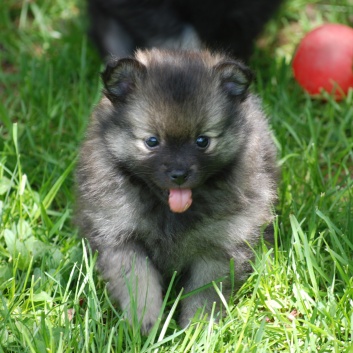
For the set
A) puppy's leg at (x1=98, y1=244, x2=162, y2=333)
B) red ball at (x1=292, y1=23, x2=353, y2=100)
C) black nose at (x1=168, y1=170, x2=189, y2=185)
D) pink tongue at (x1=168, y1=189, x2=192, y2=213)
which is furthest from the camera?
red ball at (x1=292, y1=23, x2=353, y2=100)

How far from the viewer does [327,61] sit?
4375mm

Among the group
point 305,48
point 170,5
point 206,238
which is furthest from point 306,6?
point 206,238

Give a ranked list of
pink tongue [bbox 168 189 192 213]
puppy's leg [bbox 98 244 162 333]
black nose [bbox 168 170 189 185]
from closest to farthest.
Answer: black nose [bbox 168 170 189 185]
pink tongue [bbox 168 189 192 213]
puppy's leg [bbox 98 244 162 333]

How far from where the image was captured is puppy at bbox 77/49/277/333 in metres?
2.68

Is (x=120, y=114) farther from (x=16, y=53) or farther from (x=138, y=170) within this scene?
(x=16, y=53)

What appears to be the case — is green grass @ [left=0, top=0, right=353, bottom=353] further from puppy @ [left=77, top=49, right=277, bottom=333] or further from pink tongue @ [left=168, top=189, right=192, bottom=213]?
pink tongue @ [left=168, top=189, right=192, bottom=213]

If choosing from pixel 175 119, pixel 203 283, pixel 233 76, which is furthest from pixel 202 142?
pixel 203 283

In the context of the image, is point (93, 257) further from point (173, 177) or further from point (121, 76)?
point (121, 76)

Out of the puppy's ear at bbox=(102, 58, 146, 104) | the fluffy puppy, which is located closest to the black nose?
the puppy's ear at bbox=(102, 58, 146, 104)

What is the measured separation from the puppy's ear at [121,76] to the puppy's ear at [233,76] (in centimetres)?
29

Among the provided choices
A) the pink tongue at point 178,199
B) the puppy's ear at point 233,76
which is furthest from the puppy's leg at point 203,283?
the puppy's ear at point 233,76

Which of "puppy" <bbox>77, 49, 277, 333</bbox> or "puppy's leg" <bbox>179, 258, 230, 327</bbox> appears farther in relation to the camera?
"puppy's leg" <bbox>179, 258, 230, 327</bbox>

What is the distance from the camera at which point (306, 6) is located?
17.9 ft

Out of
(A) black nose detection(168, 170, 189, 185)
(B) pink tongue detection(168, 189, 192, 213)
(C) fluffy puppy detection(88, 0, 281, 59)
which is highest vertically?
(C) fluffy puppy detection(88, 0, 281, 59)
